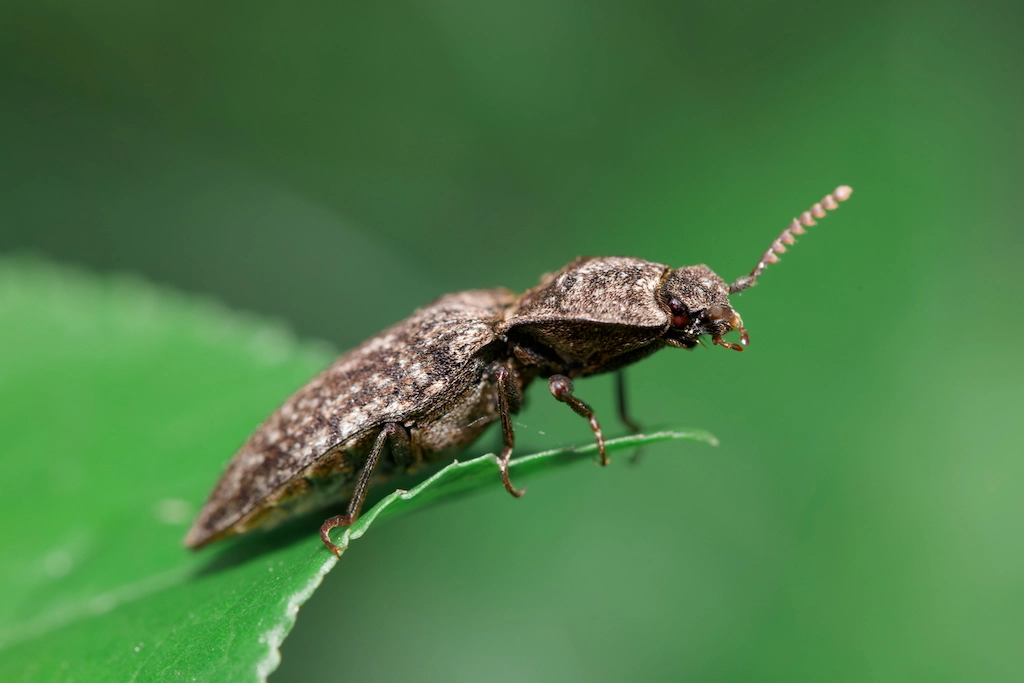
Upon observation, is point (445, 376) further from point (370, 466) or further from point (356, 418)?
point (370, 466)

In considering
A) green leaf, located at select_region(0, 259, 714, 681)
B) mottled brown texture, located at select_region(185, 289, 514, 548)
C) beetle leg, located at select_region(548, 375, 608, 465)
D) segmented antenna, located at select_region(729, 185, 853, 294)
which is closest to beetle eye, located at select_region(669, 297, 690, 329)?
segmented antenna, located at select_region(729, 185, 853, 294)

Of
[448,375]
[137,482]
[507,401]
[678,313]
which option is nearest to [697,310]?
[678,313]

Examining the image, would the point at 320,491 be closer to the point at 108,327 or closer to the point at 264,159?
the point at 108,327

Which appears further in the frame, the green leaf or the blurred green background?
the blurred green background

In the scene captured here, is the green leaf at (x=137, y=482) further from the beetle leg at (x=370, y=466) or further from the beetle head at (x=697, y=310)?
the beetle head at (x=697, y=310)

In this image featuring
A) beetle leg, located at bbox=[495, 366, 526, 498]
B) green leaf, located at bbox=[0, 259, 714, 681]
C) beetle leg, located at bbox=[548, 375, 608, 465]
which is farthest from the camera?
beetle leg, located at bbox=[548, 375, 608, 465]

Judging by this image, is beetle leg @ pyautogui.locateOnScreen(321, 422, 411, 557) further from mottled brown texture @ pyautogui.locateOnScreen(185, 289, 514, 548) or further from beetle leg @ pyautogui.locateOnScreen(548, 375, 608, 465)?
beetle leg @ pyautogui.locateOnScreen(548, 375, 608, 465)

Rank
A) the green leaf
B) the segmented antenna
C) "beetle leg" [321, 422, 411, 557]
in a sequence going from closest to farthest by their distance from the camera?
the green leaf → "beetle leg" [321, 422, 411, 557] → the segmented antenna

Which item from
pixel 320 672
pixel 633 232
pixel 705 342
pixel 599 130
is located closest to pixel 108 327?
pixel 320 672
